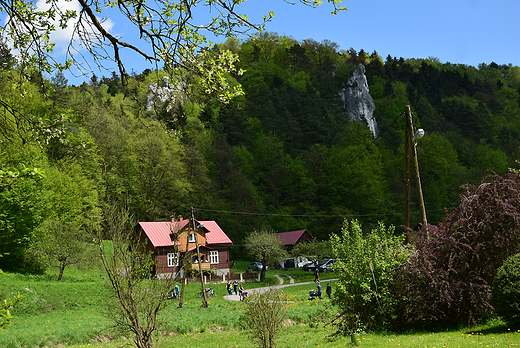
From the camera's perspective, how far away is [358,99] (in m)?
102

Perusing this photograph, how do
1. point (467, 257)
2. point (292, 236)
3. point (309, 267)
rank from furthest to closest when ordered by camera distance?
point (292, 236) → point (309, 267) → point (467, 257)

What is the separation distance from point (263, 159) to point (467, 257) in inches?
2233

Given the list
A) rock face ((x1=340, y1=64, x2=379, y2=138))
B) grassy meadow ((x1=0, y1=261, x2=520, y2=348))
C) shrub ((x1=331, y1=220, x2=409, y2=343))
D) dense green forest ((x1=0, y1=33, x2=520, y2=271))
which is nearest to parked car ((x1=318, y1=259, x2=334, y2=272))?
dense green forest ((x1=0, y1=33, x2=520, y2=271))

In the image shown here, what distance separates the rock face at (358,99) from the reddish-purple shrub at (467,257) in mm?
89572

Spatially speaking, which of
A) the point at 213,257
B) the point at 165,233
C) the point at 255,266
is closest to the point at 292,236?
the point at 255,266

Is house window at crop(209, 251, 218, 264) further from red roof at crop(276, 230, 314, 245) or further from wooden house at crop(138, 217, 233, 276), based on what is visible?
red roof at crop(276, 230, 314, 245)

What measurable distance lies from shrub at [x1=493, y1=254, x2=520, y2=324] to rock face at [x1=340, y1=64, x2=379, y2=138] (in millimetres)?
92053

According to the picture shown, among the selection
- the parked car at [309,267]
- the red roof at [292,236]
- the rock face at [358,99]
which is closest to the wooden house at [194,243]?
the parked car at [309,267]

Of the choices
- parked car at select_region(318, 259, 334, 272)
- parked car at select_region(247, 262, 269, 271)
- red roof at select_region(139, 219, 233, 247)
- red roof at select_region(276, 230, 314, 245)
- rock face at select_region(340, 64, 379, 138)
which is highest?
rock face at select_region(340, 64, 379, 138)

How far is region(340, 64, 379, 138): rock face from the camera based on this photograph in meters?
101

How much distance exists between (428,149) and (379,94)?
39838 millimetres

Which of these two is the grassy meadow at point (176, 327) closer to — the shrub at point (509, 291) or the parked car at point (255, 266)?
the shrub at point (509, 291)

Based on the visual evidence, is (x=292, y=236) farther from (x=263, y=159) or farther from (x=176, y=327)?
(x=176, y=327)

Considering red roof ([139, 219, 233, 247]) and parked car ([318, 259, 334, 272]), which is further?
parked car ([318, 259, 334, 272])
